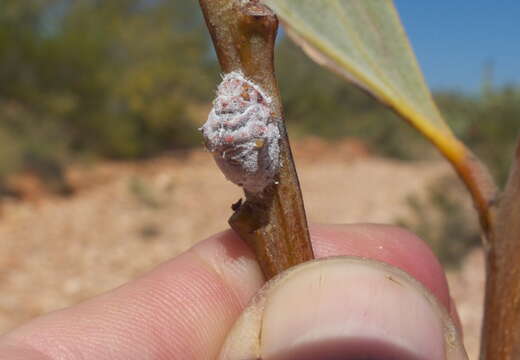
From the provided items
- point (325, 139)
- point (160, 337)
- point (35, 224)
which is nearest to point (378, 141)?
point (325, 139)

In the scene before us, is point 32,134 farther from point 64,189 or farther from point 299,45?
point 299,45

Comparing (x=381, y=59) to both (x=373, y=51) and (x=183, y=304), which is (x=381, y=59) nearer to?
(x=373, y=51)

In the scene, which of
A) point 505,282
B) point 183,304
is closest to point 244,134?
point 505,282

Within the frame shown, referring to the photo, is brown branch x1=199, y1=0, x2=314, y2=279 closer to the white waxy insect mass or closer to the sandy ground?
the white waxy insect mass

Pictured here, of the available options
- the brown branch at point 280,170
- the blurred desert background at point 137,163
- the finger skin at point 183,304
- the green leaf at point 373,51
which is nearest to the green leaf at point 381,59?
the green leaf at point 373,51

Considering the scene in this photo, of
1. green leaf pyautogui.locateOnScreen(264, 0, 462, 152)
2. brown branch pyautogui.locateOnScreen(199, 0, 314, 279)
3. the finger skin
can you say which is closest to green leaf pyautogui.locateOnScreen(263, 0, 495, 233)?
green leaf pyautogui.locateOnScreen(264, 0, 462, 152)

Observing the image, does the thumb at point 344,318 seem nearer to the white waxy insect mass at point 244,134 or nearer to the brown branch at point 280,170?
the brown branch at point 280,170
